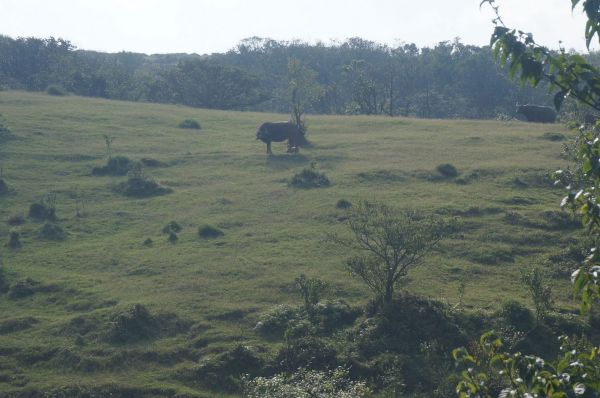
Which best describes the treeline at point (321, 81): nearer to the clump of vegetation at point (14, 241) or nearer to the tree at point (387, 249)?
the clump of vegetation at point (14, 241)

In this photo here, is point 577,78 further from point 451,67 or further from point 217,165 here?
point 451,67

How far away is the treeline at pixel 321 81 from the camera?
211ft

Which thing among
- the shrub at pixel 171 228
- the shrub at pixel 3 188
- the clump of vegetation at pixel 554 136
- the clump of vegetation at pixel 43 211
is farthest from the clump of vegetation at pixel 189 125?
the clump of vegetation at pixel 554 136

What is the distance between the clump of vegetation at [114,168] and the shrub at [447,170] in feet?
46.6

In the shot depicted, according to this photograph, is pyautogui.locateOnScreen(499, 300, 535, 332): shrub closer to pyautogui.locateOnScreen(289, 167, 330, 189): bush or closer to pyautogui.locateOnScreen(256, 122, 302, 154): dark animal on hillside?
pyautogui.locateOnScreen(289, 167, 330, 189): bush

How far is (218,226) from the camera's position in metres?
28.0

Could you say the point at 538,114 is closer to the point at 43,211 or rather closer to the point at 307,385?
the point at 43,211

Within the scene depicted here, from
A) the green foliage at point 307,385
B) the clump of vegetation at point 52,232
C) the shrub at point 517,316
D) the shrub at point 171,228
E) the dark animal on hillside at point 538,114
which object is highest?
the dark animal on hillside at point 538,114

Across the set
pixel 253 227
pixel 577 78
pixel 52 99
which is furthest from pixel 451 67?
pixel 577 78

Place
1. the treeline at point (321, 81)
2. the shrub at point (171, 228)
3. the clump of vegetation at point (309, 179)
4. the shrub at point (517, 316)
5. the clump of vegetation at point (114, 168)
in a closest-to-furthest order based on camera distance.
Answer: the shrub at point (517, 316) → the shrub at point (171, 228) → the clump of vegetation at point (309, 179) → the clump of vegetation at point (114, 168) → the treeline at point (321, 81)

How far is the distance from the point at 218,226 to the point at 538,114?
25752mm

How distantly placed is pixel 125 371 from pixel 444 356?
7.66 metres

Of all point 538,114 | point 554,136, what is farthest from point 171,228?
point 538,114

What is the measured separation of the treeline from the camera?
64312 millimetres
